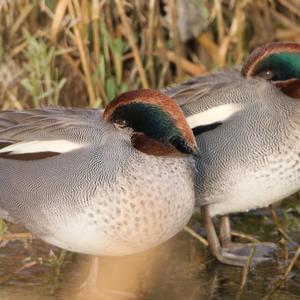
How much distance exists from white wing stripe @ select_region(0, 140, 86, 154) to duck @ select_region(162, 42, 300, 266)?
0.76 metres

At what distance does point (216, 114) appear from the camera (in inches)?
169

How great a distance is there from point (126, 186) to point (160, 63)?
7.89 ft

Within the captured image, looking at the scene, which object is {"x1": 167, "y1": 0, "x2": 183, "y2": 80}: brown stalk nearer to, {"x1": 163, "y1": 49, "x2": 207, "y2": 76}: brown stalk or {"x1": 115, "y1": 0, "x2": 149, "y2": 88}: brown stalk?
{"x1": 163, "y1": 49, "x2": 207, "y2": 76}: brown stalk

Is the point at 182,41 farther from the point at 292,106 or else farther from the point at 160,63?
the point at 292,106

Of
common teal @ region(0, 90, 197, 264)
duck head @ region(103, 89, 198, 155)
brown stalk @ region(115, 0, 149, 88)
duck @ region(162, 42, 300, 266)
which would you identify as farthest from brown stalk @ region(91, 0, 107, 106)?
duck head @ region(103, 89, 198, 155)

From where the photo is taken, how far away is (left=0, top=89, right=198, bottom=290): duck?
3594 millimetres

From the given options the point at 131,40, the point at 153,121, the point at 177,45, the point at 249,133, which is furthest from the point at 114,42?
the point at 153,121

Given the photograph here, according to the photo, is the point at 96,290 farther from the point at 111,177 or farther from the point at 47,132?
the point at 47,132

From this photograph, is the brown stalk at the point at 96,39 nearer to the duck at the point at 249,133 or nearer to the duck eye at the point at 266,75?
the duck at the point at 249,133

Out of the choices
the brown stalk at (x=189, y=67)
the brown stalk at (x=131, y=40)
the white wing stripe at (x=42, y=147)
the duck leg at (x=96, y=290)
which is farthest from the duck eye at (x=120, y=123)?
the brown stalk at (x=189, y=67)

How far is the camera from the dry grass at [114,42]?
17.2ft

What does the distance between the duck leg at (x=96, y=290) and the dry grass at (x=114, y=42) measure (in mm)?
1338

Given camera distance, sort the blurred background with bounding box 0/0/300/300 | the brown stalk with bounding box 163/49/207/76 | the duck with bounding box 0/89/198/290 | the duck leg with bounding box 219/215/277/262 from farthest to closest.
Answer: the brown stalk with bounding box 163/49/207/76
the duck leg with bounding box 219/215/277/262
the blurred background with bounding box 0/0/300/300
the duck with bounding box 0/89/198/290

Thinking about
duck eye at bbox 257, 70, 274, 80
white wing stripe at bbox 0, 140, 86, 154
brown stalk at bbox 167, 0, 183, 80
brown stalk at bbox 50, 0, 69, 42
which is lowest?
brown stalk at bbox 167, 0, 183, 80
